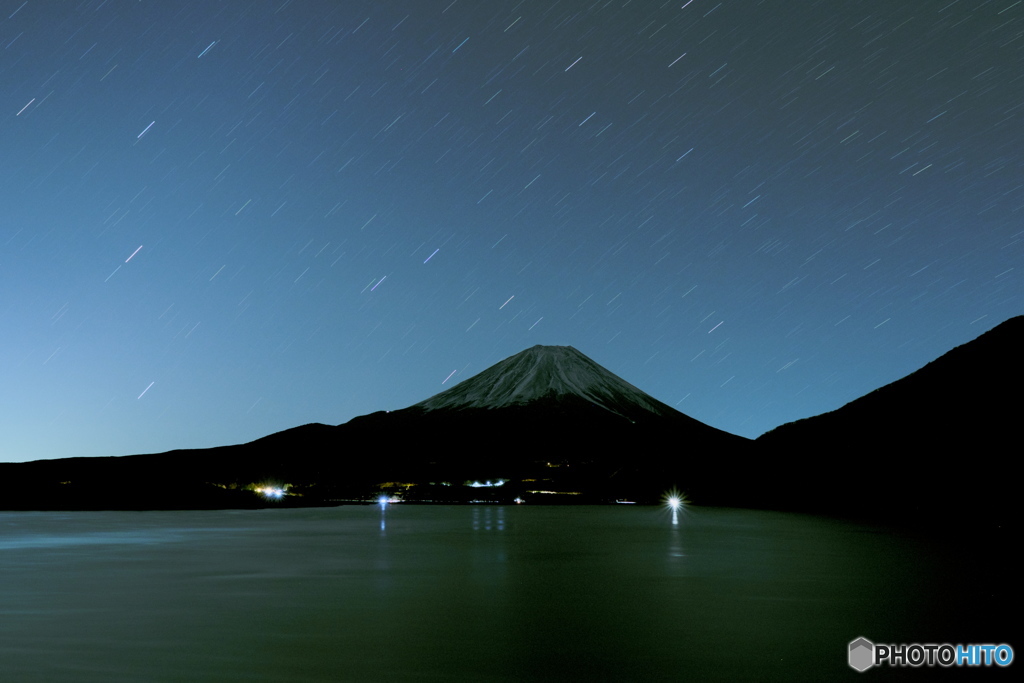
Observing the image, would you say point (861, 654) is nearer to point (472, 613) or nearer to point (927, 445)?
point (472, 613)

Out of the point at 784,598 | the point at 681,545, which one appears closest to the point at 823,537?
the point at 681,545

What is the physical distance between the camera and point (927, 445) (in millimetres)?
133750

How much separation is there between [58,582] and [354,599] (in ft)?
31.2

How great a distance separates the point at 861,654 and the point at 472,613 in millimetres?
7658

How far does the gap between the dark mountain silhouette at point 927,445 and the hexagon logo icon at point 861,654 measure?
227ft

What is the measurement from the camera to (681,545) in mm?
44281

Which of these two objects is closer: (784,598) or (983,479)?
(784,598)

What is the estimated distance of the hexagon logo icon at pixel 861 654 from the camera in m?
13.3

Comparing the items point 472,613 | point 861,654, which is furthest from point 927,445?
point 861,654

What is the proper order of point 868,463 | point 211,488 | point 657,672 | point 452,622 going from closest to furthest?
point 657,672
point 452,622
point 868,463
point 211,488

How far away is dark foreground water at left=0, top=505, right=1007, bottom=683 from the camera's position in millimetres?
13188

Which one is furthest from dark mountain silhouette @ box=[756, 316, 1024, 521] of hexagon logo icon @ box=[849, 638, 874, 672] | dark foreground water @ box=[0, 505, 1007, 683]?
hexagon logo icon @ box=[849, 638, 874, 672]

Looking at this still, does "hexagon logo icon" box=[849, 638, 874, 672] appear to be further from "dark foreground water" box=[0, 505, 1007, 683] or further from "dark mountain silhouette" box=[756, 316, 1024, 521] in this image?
"dark mountain silhouette" box=[756, 316, 1024, 521]

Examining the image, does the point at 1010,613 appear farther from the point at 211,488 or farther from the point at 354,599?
the point at 211,488
